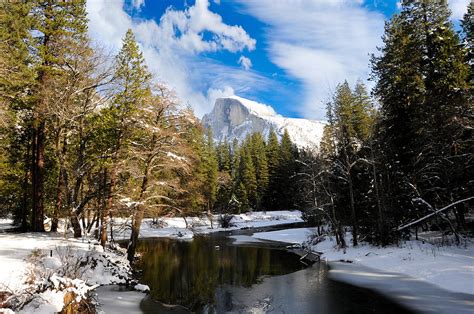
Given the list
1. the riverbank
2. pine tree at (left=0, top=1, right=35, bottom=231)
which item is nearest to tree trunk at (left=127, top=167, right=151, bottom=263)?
the riverbank

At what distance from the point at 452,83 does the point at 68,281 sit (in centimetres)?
2198

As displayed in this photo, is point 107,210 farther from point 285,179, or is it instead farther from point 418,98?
point 285,179

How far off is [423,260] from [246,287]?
9.34m

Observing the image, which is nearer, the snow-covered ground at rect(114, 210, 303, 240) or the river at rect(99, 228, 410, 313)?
→ the river at rect(99, 228, 410, 313)

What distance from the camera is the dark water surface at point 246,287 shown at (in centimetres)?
1347

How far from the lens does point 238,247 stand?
32.8m

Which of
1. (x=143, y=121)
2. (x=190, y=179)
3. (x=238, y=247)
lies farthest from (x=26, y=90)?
(x=238, y=247)

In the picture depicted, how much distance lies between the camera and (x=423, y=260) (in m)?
17.8

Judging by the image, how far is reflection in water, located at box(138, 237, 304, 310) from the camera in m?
16.5

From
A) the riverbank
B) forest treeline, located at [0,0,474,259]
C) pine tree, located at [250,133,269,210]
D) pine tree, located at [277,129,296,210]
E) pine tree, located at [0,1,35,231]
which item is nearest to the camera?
the riverbank

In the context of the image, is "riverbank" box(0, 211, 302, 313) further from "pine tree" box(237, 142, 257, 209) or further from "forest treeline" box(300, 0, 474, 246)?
"pine tree" box(237, 142, 257, 209)

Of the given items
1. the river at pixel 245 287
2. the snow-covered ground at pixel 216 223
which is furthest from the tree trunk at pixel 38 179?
the snow-covered ground at pixel 216 223

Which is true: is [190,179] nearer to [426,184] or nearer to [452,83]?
[426,184]

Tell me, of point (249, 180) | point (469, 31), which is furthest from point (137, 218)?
point (249, 180)
